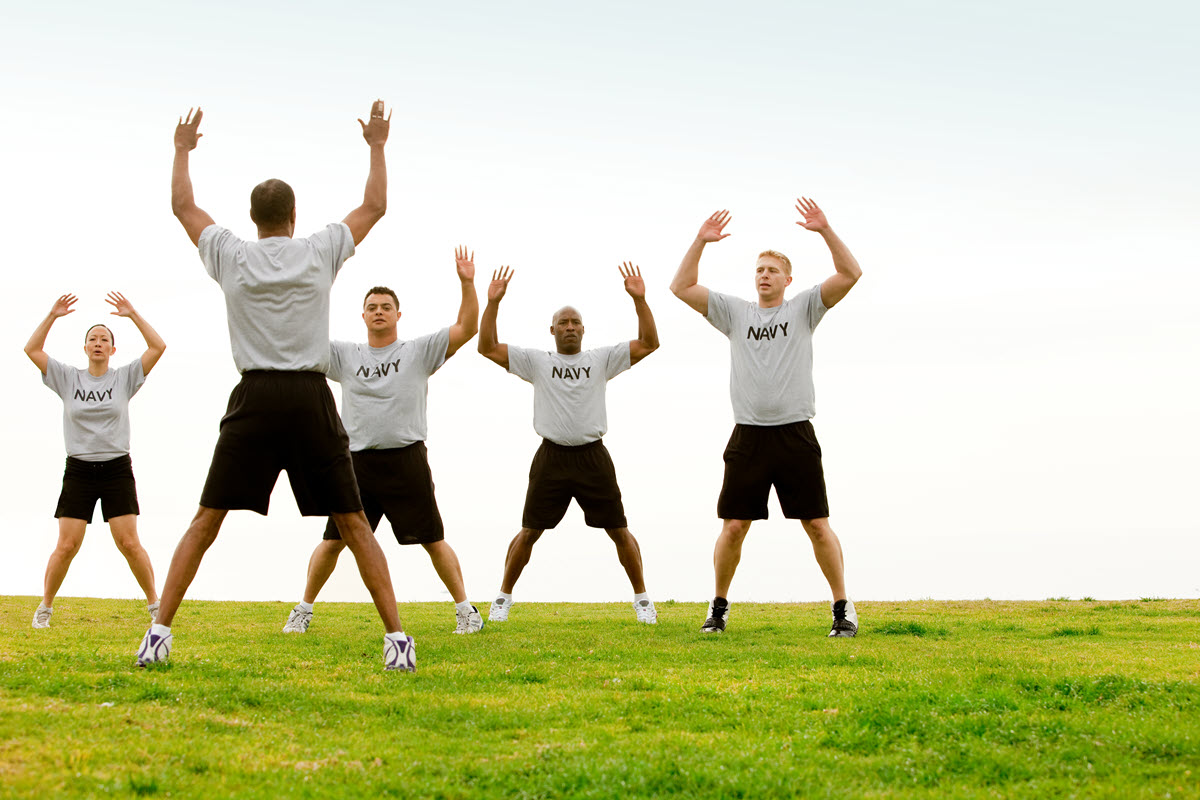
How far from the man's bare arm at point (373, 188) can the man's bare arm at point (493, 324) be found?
109 inches

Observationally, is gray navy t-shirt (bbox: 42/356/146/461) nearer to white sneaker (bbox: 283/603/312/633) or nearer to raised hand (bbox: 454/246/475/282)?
white sneaker (bbox: 283/603/312/633)

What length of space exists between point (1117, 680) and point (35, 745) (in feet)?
22.1

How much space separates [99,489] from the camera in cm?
1267

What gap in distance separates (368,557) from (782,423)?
495 centimetres

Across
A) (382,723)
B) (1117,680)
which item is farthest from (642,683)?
(1117,680)

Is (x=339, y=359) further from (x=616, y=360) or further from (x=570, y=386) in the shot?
(x=616, y=360)

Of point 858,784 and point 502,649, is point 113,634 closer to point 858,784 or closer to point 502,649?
point 502,649

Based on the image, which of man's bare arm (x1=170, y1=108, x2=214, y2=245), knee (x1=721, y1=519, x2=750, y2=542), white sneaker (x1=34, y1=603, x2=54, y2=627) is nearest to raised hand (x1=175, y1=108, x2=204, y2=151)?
man's bare arm (x1=170, y1=108, x2=214, y2=245)

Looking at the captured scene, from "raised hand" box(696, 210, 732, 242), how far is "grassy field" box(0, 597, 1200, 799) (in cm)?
435

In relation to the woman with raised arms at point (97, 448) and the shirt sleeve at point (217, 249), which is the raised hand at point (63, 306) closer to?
the woman with raised arms at point (97, 448)

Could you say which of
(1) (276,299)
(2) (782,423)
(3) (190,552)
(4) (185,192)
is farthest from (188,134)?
(2) (782,423)

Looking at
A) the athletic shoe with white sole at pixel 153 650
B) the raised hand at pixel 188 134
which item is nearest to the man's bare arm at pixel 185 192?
the raised hand at pixel 188 134

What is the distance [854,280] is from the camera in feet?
34.6

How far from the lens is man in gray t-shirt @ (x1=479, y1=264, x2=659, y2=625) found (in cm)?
1177
